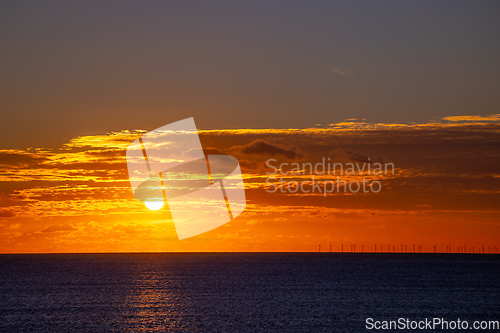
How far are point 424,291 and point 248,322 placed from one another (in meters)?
65.6

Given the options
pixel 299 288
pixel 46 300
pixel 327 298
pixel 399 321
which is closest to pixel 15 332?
pixel 46 300

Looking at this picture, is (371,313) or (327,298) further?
(327,298)

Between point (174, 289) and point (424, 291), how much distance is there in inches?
2527

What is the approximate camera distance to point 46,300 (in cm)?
9500

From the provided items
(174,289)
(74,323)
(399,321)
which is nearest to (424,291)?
(399,321)

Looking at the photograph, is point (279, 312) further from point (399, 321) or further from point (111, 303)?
point (111, 303)

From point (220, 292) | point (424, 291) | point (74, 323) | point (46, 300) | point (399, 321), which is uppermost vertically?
point (74, 323)

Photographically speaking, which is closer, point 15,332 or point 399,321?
point 15,332

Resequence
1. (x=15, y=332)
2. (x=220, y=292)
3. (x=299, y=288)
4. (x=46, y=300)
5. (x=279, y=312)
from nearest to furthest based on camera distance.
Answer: (x=15, y=332) → (x=279, y=312) → (x=46, y=300) → (x=220, y=292) → (x=299, y=288)

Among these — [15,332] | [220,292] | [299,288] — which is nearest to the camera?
[15,332]

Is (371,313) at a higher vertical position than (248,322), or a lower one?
lower

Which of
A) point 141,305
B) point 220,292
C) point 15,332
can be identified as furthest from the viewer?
point 220,292

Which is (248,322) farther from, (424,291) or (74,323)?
(424,291)

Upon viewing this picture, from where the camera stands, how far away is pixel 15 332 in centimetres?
5856
